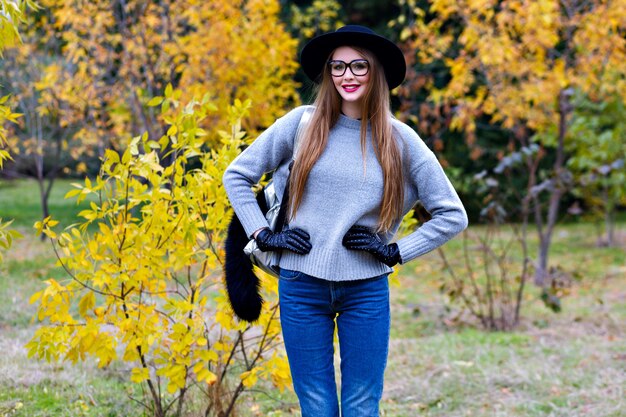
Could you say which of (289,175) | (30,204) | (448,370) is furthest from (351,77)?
(30,204)

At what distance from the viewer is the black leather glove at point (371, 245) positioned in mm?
2305

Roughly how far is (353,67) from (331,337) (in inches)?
34.6

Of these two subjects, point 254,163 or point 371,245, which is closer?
point 371,245

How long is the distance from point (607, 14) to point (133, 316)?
6414 mm

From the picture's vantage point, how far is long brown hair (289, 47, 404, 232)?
2346mm

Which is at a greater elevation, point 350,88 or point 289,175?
point 350,88

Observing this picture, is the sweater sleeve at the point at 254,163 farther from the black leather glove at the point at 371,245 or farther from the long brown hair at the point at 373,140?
the black leather glove at the point at 371,245

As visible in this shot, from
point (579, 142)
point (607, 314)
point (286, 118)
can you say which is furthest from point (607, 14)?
point (286, 118)

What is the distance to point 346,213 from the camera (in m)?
2.32

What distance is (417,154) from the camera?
241 centimetres

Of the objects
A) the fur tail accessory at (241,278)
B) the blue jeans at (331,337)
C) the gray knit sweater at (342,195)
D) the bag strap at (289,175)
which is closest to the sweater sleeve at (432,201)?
the gray knit sweater at (342,195)

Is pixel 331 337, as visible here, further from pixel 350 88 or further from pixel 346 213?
pixel 350 88

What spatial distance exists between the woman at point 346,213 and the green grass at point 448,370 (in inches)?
54.6

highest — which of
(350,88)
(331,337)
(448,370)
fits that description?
(350,88)
